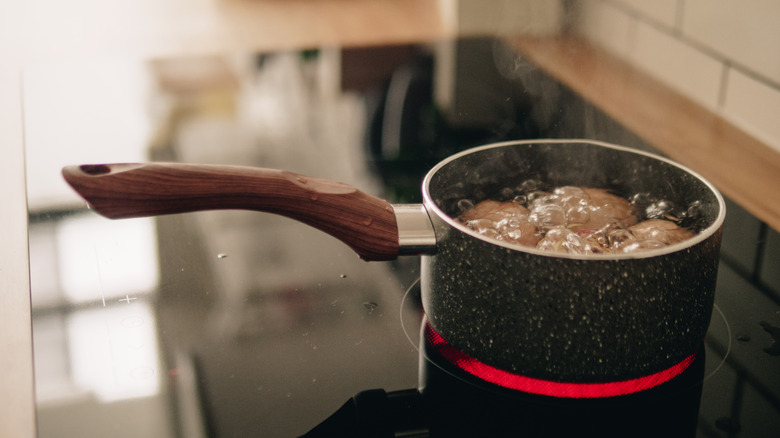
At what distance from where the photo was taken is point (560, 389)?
55cm

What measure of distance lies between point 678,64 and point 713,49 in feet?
0.31

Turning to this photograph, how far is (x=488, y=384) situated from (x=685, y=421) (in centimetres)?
13

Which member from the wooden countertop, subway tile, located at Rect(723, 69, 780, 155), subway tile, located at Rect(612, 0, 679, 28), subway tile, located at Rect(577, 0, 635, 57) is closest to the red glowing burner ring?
the wooden countertop

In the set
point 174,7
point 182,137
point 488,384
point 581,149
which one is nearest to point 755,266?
point 581,149

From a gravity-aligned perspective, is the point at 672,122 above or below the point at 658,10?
below

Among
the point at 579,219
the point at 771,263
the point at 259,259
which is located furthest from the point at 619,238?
the point at 259,259

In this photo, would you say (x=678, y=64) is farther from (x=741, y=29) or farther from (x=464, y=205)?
Result: (x=464, y=205)

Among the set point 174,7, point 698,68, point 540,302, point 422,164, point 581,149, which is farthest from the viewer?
point 174,7

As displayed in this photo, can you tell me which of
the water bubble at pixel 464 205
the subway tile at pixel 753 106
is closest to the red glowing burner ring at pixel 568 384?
the water bubble at pixel 464 205

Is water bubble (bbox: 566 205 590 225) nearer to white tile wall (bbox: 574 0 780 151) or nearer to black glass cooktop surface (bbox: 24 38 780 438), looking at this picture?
black glass cooktop surface (bbox: 24 38 780 438)

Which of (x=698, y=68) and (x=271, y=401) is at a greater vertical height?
(x=698, y=68)

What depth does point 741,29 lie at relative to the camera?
3.24ft

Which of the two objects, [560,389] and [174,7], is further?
[174,7]

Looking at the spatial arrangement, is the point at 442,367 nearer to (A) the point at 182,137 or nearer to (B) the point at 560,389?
(B) the point at 560,389
